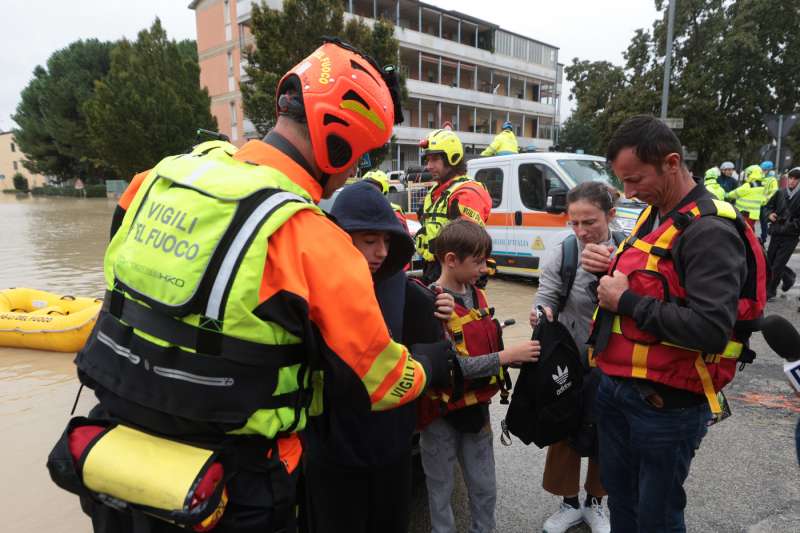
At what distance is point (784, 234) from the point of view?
7617 mm

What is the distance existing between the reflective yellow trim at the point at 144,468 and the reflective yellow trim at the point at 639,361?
152 centimetres

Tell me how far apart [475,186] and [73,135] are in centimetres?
4461

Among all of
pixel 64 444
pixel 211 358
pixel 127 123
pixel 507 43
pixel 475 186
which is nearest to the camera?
pixel 211 358

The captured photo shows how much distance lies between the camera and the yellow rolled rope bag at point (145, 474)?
118cm

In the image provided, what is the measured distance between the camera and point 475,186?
4.43m

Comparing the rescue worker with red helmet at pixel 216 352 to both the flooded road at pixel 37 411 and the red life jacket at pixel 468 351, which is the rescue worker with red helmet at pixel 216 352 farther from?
the flooded road at pixel 37 411

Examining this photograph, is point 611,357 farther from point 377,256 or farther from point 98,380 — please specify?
point 98,380

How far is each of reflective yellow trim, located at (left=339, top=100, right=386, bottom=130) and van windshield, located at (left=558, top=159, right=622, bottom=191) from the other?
6.96 m

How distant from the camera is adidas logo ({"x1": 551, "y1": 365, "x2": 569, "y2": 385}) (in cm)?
236

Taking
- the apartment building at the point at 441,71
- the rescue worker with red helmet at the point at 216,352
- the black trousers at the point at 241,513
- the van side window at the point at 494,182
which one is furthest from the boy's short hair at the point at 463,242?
the apartment building at the point at 441,71

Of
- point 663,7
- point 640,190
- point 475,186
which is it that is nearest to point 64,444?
point 640,190

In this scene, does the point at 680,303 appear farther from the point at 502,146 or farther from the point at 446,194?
the point at 502,146

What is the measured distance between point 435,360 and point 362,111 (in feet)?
2.83

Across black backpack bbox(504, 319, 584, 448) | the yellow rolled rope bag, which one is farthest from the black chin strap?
black backpack bbox(504, 319, 584, 448)
